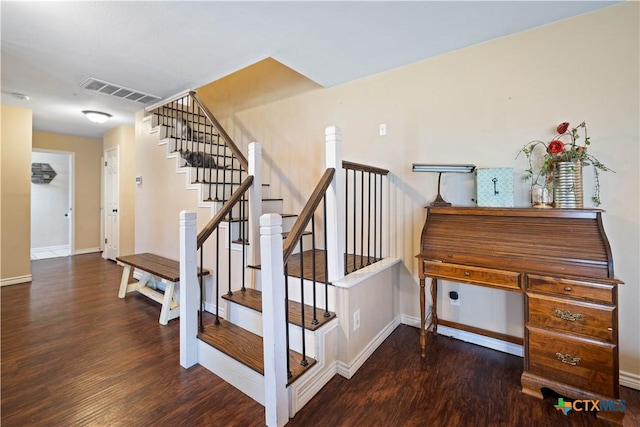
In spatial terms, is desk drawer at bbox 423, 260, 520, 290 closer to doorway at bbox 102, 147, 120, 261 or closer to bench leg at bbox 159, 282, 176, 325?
bench leg at bbox 159, 282, 176, 325

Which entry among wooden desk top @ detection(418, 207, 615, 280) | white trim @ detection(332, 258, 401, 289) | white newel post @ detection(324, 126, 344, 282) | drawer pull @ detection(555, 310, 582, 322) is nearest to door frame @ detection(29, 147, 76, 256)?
white newel post @ detection(324, 126, 344, 282)

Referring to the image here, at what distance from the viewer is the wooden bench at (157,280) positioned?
2.71m

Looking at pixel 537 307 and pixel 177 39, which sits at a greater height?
pixel 177 39

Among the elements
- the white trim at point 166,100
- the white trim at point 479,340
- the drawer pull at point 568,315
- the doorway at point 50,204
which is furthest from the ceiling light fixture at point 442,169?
the doorway at point 50,204

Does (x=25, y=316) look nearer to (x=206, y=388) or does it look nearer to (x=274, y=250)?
(x=206, y=388)

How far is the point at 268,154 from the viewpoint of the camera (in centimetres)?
370

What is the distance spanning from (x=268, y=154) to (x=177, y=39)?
5.35ft

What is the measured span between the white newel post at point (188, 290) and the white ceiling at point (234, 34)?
1.44 m

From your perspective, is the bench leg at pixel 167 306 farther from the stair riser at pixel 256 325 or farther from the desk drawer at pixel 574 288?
the desk drawer at pixel 574 288

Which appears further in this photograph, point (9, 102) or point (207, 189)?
point (9, 102)

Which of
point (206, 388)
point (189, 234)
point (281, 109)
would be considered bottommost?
point (206, 388)

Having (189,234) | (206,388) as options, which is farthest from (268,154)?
(206,388)

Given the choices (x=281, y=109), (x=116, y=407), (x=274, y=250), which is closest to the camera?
(x=274, y=250)

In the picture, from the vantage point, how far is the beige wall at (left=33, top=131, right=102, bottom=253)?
5816mm
